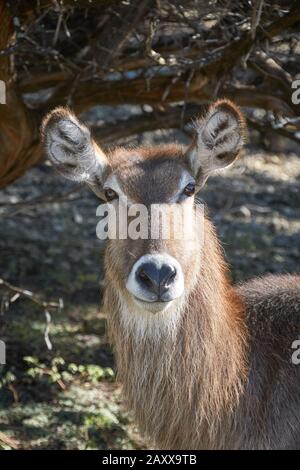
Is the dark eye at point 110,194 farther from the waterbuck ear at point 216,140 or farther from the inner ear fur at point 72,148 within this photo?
the waterbuck ear at point 216,140

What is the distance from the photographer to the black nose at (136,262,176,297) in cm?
561

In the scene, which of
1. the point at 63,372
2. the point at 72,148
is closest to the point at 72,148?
the point at 72,148

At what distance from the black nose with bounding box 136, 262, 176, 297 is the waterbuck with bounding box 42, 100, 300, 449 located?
1.06 feet

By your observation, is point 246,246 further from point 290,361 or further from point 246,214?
point 290,361

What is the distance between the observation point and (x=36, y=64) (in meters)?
8.27

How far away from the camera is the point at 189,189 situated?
6.23m

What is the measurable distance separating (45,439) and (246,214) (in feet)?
18.1

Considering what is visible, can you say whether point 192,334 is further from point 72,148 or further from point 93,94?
point 93,94

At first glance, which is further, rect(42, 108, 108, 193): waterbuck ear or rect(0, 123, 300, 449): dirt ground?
rect(0, 123, 300, 449): dirt ground

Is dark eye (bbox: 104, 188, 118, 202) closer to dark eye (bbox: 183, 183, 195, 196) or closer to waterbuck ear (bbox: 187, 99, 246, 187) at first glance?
dark eye (bbox: 183, 183, 195, 196)

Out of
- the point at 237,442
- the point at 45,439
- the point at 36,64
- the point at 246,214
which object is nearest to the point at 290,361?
the point at 237,442

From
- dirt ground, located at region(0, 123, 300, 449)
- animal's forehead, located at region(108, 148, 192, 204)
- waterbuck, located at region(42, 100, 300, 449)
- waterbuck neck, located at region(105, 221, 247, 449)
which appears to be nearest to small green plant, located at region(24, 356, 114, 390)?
dirt ground, located at region(0, 123, 300, 449)

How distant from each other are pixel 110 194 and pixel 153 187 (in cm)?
33

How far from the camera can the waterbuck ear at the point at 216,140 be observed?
625 cm
